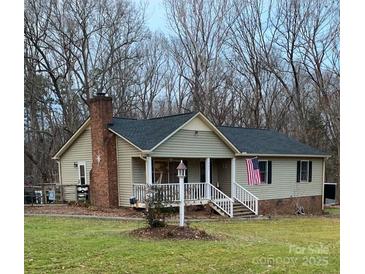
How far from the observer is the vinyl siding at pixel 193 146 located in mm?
15828

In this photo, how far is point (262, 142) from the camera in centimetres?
2056

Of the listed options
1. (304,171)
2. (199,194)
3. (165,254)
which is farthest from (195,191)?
(165,254)

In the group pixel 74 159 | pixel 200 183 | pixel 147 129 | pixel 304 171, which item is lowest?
pixel 200 183

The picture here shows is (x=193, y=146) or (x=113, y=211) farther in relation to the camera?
(x=193, y=146)

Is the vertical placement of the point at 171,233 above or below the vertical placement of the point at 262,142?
below

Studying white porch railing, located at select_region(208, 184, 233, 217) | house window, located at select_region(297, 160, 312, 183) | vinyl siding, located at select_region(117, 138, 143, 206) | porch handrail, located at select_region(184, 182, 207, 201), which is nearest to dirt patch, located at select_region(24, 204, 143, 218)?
vinyl siding, located at select_region(117, 138, 143, 206)

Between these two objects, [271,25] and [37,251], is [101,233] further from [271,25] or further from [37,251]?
[271,25]

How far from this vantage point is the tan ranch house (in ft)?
52.7

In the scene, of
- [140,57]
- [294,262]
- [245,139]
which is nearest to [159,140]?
[245,139]

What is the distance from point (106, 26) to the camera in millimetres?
26906

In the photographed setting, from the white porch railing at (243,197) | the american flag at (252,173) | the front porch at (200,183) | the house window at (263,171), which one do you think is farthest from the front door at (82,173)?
the house window at (263,171)

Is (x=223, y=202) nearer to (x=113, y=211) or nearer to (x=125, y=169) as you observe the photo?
(x=125, y=169)

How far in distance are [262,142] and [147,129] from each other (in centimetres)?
655

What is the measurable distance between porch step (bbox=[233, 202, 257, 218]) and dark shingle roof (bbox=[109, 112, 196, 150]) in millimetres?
4335
